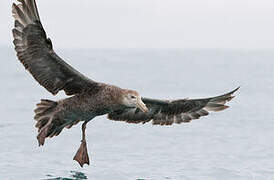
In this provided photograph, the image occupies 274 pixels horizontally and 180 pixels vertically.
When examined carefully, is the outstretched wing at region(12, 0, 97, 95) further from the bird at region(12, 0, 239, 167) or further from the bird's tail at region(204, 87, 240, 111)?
the bird's tail at region(204, 87, 240, 111)

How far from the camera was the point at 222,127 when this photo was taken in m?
17.3

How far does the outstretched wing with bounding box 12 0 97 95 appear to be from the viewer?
10.5 metres

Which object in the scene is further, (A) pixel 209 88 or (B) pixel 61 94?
(A) pixel 209 88

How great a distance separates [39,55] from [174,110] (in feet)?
9.23

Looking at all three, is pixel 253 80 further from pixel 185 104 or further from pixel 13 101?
pixel 185 104

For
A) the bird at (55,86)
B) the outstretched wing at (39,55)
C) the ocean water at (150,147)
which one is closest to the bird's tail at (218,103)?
the ocean water at (150,147)

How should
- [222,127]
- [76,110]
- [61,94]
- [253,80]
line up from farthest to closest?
1. [253,80]
2. [61,94]
3. [222,127]
4. [76,110]

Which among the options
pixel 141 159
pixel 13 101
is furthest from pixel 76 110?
pixel 13 101

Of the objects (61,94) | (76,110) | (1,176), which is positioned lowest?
(1,176)

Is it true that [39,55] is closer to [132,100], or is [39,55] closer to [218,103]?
[132,100]

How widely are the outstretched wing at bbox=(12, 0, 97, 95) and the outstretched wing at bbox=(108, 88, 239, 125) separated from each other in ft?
4.16

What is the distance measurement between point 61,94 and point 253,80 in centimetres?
934

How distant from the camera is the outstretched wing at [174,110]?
40.4 feet

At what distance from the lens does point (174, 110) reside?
1252 centimetres
